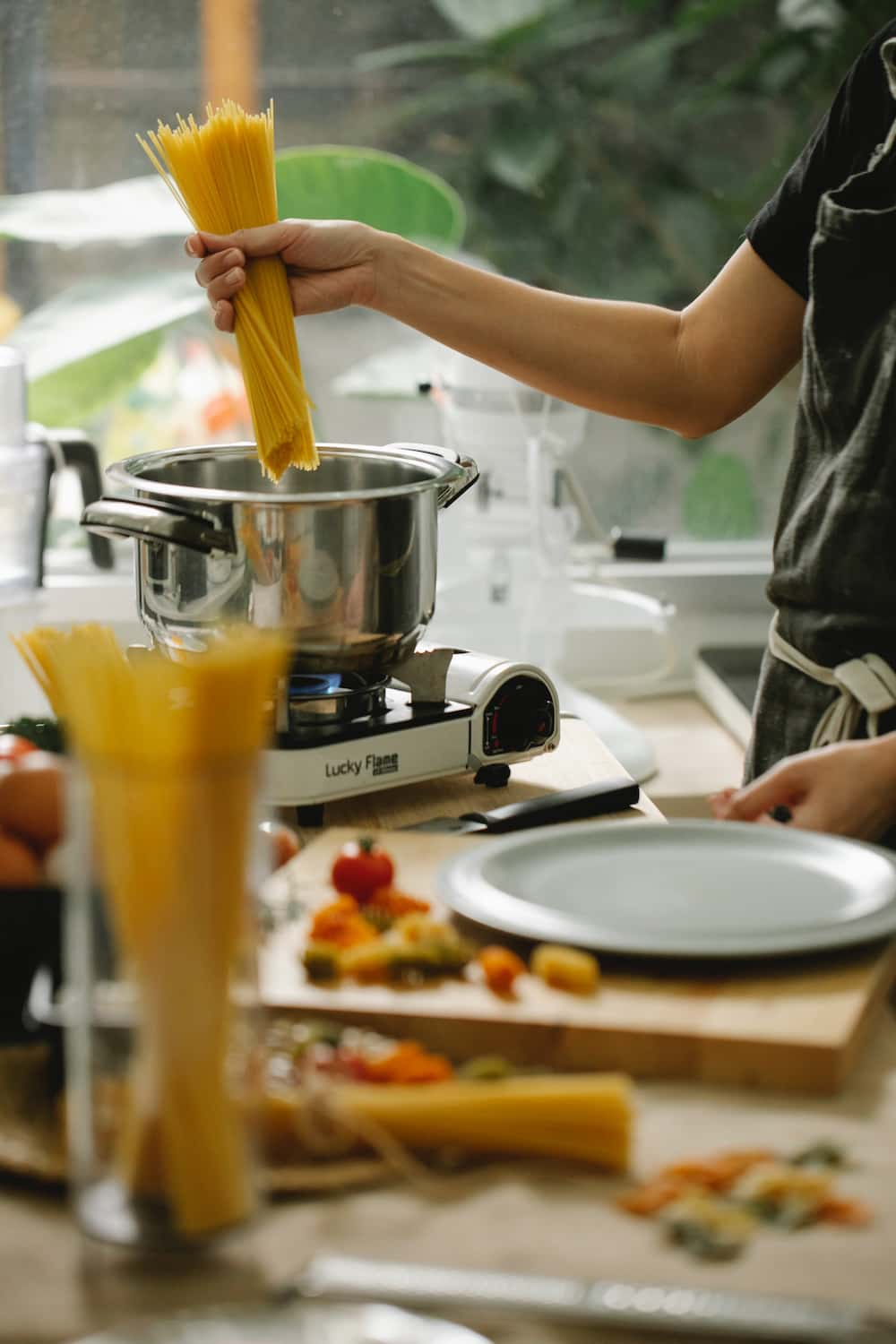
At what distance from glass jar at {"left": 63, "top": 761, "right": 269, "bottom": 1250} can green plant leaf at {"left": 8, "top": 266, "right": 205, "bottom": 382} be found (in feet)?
5.24

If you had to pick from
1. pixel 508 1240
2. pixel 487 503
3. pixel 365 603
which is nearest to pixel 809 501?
pixel 365 603

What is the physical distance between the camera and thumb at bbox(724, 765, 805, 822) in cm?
116

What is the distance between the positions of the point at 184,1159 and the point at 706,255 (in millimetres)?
1950

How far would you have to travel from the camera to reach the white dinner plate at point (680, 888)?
90cm

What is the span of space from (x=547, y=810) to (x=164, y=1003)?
60 centimetres

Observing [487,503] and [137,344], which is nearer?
[487,503]

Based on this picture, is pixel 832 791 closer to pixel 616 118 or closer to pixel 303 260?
pixel 303 260

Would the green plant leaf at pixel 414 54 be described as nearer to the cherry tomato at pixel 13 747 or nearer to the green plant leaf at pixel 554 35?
the green plant leaf at pixel 554 35

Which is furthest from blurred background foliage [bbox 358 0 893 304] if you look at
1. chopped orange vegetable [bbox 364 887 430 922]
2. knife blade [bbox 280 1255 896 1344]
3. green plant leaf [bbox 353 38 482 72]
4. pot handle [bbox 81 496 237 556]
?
knife blade [bbox 280 1255 896 1344]

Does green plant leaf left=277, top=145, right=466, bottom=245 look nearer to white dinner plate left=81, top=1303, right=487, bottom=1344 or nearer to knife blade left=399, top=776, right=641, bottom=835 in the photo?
knife blade left=399, top=776, right=641, bottom=835

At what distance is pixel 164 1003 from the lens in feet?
2.10

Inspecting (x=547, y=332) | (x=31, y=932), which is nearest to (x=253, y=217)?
(x=547, y=332)

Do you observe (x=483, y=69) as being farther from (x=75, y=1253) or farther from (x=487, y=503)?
(x=75, y=1253)

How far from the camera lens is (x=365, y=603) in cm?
120
